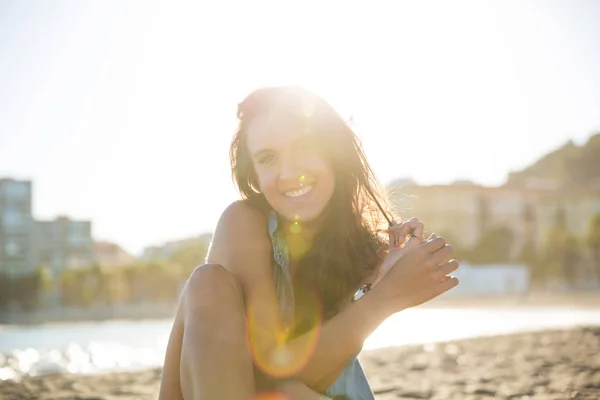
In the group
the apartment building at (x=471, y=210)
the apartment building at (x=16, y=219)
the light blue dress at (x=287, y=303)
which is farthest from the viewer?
the apartment building at (x=471, y=210)

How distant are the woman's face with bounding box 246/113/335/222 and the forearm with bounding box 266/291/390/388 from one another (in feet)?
1.07

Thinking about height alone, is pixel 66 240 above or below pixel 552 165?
below

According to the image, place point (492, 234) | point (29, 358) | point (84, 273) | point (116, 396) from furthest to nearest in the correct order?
point (492, 234), point (84, 273), point (29, 358), point (116, 396)

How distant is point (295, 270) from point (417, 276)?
0.38 m

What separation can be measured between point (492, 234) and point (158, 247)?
71393 mm

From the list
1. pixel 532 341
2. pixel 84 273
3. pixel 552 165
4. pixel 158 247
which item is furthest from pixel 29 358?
pixel 552 165

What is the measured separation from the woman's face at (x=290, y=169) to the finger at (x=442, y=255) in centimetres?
37

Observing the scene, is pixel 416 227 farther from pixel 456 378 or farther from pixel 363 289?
pixel 456 378

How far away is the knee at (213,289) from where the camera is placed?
5.91ft

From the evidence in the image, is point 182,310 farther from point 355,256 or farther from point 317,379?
point 355,256

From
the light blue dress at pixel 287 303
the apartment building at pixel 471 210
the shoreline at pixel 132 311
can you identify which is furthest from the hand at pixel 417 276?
the apartment building at pixel 471 210

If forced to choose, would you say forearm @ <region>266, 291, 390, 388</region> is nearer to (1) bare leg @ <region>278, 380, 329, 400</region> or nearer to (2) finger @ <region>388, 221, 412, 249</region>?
(1) bare leg @ <region>278, 380, 329, 400</region>

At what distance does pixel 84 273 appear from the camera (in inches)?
1720

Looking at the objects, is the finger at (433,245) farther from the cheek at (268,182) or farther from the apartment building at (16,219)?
the apartment building at (16,219)
